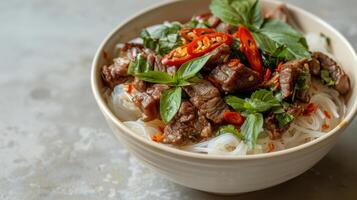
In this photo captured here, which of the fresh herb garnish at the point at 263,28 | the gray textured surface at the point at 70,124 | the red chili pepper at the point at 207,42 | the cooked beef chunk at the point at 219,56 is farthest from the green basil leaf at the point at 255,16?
the gray textured surface at the point at 70,124

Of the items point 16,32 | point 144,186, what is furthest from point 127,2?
point 144,186

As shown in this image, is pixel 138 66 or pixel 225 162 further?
pixel 138 66

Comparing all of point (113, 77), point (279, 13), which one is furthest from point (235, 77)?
point (279, 13)

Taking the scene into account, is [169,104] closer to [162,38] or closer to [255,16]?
[162,38]

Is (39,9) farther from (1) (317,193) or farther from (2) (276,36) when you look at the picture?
(1) (317,193)

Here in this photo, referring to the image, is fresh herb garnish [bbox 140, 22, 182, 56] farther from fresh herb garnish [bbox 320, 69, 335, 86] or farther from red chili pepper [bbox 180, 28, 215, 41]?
fresh herb garnish [bbox 320, 69, 335, 86]

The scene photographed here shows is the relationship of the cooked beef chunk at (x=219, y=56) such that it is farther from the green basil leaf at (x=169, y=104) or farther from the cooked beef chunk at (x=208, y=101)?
the green basil leaf at (x=169, y=104)
